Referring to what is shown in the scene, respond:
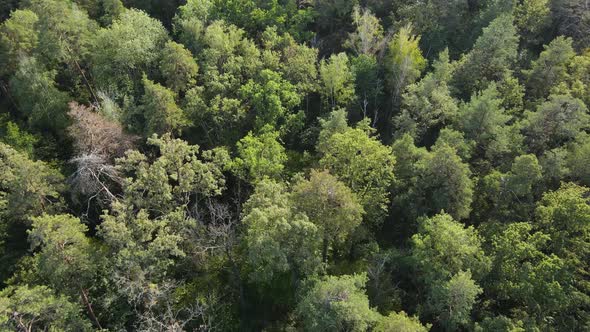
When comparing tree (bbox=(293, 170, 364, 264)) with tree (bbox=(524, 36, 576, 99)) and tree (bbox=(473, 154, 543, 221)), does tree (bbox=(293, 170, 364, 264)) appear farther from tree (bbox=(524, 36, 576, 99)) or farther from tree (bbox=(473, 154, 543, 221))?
tree (bbox=(524, 36, 576, 99))

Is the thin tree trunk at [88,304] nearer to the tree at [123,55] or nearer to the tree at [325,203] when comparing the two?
the tree at [325,203]

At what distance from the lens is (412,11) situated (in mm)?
56375

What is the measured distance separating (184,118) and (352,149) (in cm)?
1913

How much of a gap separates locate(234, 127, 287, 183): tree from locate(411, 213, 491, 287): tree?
14955mm

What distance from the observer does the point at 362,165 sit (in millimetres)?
38688

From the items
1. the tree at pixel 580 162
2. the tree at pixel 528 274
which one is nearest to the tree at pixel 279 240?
the tree at pixel 528 274

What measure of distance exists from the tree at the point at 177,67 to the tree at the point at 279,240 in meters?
20.9

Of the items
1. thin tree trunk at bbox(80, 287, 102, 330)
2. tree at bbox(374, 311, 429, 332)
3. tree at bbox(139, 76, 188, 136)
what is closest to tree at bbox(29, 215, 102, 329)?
thin tree trunk at bbox(80, 287, 102, 330)

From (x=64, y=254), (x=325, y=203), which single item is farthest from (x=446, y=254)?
(x=64, y=254)

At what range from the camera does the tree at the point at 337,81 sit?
49125mm

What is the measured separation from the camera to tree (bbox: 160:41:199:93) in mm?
48031

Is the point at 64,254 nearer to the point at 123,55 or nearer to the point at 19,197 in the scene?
the point at 19,197

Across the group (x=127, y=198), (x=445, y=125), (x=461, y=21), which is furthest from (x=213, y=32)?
(x=461, y=21)

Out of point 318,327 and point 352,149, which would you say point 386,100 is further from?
point 318,327
